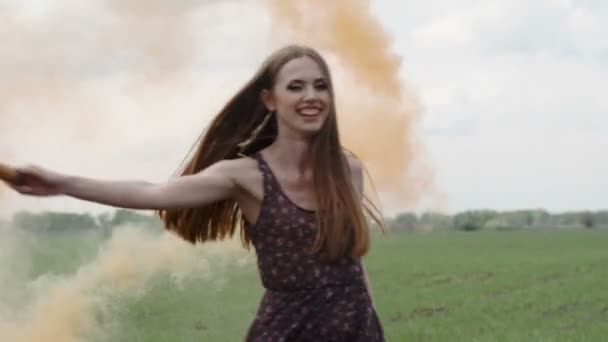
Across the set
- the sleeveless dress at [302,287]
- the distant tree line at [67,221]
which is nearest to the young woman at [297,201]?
the sleeveless dress at [302,287]

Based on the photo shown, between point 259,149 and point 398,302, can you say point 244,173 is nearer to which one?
point 259,149

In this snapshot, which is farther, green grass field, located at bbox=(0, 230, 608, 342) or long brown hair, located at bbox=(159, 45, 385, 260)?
green grass field, located at bbox=(0, 230, 608, 342)

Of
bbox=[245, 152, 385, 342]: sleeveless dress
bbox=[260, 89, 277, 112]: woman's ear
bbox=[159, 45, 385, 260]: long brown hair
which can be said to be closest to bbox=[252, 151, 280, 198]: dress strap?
bbox=[245, 152, 385, 342]: sleeveless dress

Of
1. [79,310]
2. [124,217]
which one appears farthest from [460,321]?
[79,310]

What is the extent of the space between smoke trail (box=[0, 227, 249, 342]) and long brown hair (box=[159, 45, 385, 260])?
6010 millimetres

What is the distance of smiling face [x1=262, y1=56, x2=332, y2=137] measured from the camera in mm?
4301

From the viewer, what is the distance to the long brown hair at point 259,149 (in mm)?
4180

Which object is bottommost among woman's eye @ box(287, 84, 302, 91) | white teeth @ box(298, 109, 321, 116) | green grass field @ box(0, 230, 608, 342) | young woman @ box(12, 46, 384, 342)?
green grass field @ box(0, 230, 608, 342)

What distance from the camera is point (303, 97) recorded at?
4.30 m

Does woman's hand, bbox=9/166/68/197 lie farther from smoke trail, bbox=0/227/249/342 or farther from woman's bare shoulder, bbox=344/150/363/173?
smoke trail, bbox=0/227/249/342

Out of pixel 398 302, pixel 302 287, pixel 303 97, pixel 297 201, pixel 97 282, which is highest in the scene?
pixel 303 97

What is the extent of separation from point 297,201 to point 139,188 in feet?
1.78

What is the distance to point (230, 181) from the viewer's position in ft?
14.1

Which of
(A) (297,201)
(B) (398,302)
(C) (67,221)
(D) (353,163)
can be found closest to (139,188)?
(A) (297,201)
